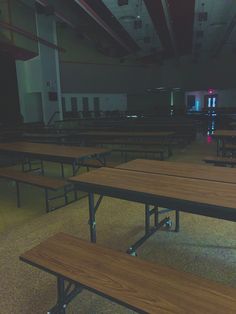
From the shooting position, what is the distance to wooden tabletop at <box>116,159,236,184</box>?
1802 millimetres

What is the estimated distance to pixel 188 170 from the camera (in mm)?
2014

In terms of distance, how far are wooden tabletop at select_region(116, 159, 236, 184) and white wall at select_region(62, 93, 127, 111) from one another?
11181mm

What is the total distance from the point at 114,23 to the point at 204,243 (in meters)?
9.72

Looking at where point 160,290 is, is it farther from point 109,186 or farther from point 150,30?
point 150,30

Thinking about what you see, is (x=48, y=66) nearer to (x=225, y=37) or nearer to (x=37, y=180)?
(x=225, y=37)

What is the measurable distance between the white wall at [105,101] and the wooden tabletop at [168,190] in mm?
11500

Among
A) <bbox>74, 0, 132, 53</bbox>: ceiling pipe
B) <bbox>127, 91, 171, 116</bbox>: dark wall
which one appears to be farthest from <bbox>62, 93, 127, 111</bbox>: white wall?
<bbox>74, 0, 132, 53</bbox>: ceiling pipe

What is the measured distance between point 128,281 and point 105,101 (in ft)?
46.6

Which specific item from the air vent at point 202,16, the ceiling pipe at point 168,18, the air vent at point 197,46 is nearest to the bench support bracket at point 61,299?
the ceiling pipe at point 168,18

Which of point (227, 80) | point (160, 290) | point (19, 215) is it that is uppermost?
point (227, 80)

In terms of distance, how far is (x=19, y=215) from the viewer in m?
3.24

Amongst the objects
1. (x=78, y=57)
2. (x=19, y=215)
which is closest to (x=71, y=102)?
(x=78, y=57)

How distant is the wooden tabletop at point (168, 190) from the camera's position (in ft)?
4.52

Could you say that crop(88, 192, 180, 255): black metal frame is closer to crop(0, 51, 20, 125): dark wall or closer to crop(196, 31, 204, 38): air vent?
crop(0, 51, 20, 125): dark wall
